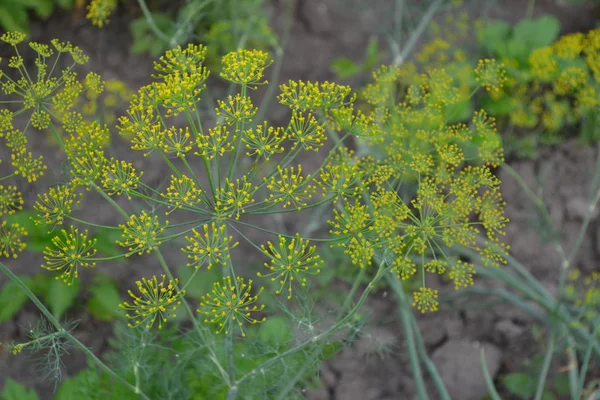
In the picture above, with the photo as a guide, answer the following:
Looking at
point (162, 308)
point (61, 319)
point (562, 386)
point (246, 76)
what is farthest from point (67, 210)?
point (562, 386)

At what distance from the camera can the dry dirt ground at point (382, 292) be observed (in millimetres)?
A: 4992

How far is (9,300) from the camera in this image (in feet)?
14.6

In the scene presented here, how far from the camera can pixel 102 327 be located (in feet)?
16.1

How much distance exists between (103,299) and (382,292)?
2191mm

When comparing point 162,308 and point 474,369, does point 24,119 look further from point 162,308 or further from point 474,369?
point 474,369

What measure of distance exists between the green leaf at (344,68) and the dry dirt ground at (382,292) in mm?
175

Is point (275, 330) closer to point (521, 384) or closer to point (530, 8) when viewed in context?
point (521, 384)

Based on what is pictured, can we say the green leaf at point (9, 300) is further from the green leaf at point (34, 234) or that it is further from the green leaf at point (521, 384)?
the green leaf at point (521, 384)

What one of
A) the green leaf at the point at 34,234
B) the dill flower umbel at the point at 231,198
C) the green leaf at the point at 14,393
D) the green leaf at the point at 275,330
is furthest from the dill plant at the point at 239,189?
the green leaf at the point at 34,234

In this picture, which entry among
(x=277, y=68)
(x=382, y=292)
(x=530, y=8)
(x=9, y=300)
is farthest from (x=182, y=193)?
(x=530, y=8)

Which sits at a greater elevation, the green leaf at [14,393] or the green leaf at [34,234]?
the green leaf at [34,234]

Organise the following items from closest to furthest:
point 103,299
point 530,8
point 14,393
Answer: point 14,393 → point 103,299 → point 530,8

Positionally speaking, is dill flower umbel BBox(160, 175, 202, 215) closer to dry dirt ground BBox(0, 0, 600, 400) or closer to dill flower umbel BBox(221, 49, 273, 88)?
dill flower umbel BBox(221, 49, 273, 88)

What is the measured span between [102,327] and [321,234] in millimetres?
1865
